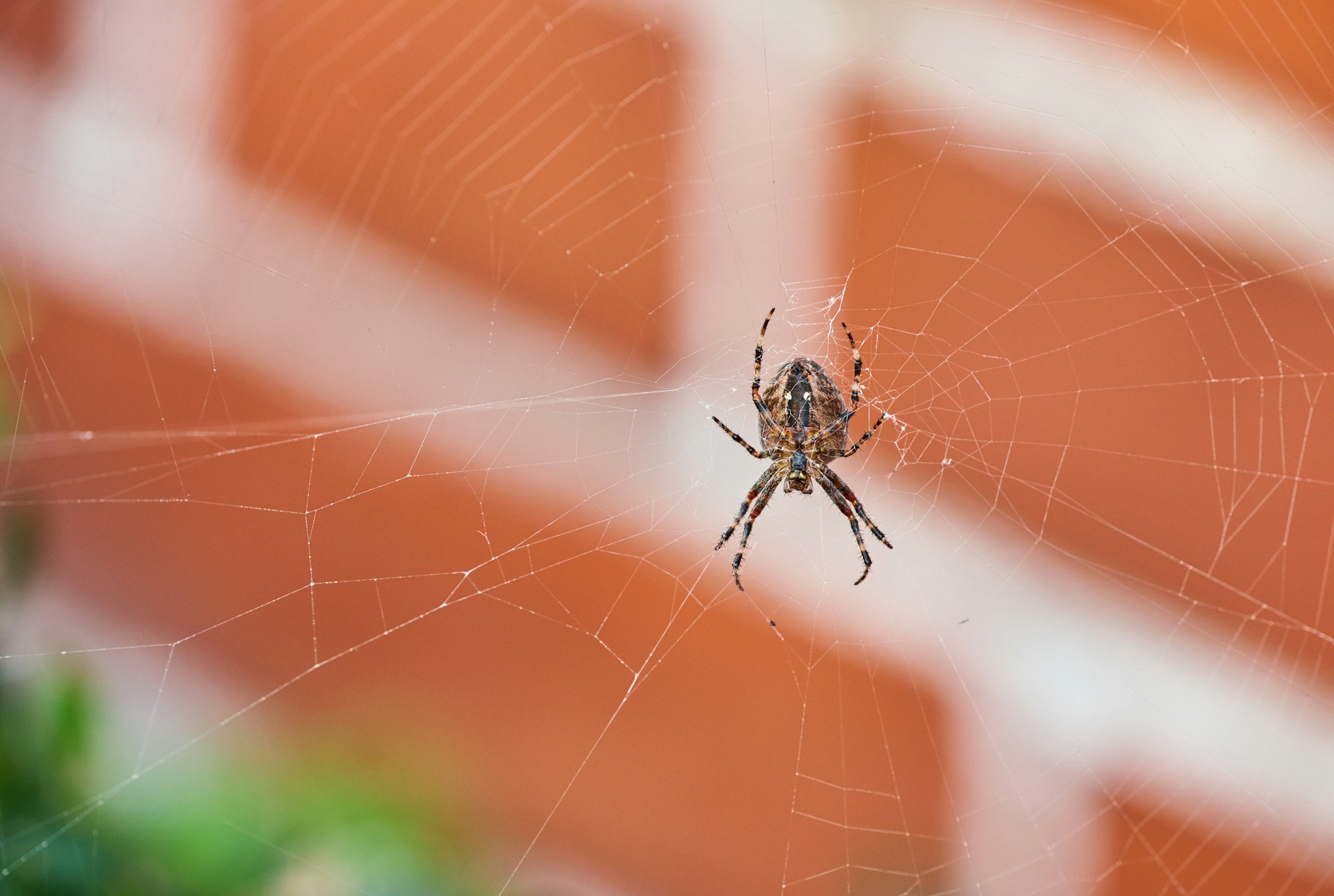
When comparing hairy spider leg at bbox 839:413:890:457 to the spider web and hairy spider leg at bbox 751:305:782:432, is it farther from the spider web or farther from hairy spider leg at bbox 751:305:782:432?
hairy spider leg at bbox 751:305:782:432

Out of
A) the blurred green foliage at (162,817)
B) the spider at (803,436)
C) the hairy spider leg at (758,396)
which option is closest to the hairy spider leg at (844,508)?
the spider at (803,436)

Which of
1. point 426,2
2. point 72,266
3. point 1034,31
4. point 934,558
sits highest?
point 1034,31

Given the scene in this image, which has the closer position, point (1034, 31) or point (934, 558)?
point (1034, 31)

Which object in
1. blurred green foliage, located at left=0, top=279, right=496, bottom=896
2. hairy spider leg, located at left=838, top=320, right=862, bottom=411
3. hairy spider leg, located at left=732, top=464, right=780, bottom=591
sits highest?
hairy spider leg, located at left=838, top=320, right=862, bottom=411

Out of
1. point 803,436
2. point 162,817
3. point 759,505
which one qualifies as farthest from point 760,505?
point 162,817

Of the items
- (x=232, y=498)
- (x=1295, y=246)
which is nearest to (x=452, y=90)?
(x=232, y=498)

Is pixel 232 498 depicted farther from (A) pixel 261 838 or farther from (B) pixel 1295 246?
(B) pixel 1295 246

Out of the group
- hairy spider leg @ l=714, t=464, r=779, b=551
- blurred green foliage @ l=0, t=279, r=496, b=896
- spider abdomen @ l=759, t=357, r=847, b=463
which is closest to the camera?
blurred green foliage @ l=0, t=279, r=496, b=896

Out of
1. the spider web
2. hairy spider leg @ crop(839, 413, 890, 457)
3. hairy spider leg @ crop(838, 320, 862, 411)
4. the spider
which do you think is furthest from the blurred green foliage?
hairy spider leg @ crop(838, 320, 862, 411)

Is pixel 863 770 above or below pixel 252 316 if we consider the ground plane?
below
